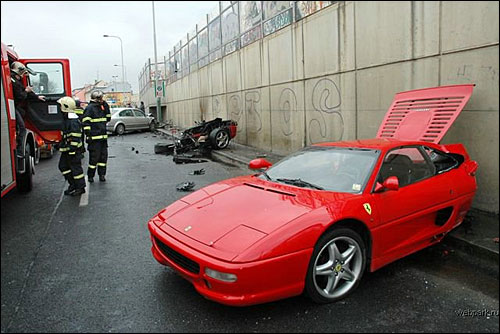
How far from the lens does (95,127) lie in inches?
302

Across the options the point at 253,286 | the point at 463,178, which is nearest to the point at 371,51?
the point at 463,178

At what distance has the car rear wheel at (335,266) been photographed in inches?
116

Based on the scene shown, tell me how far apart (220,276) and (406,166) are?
2311 millimetres

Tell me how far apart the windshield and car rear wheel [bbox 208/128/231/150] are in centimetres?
877

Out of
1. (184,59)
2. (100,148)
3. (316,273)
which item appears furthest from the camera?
(184,59)

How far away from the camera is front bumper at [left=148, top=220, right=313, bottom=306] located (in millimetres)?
2639

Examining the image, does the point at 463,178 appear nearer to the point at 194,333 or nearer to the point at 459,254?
the point at 459,254

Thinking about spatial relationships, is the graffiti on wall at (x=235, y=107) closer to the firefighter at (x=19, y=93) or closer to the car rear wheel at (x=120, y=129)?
the firefighter at (x=19, y=93)

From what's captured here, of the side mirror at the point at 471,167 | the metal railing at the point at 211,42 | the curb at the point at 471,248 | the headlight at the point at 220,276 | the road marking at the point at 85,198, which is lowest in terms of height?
the curb at the point at 471,248

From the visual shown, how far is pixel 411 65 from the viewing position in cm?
588

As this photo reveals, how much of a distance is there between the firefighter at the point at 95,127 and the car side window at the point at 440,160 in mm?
5868

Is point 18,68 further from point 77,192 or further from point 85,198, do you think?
point 85,198

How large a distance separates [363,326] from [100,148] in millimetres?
6453

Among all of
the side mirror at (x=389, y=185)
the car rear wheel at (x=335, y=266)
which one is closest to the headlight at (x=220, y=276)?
the car rear wheel at (x=335, y=266)
